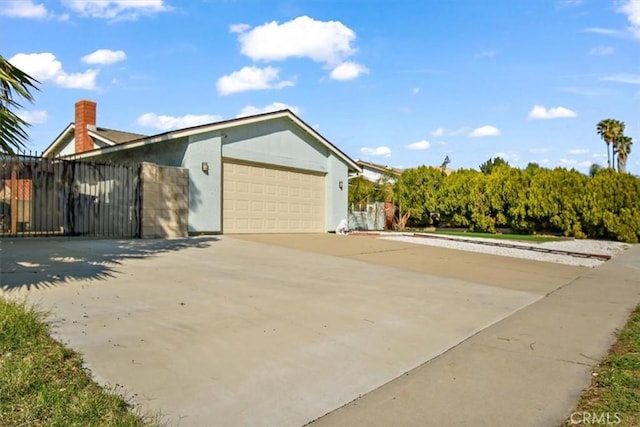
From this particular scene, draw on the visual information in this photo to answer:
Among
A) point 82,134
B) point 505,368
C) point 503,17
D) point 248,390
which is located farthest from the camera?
point 82,134

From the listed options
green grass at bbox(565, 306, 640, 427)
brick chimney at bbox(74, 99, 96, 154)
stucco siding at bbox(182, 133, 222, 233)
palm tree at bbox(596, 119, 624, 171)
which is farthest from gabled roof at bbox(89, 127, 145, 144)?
palm tree at bbox(596, 119, 624, 171)

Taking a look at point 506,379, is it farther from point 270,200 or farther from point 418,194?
point 418,194

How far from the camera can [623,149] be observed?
45.3 metres

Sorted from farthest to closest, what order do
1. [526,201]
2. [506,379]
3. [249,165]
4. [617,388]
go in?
[526,201] → [249,165] → [506,379] → [617,388]

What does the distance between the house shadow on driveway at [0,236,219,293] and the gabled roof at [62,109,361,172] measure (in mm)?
3539

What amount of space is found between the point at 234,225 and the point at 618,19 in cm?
1258

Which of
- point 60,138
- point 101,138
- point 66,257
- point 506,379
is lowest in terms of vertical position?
point 506,379

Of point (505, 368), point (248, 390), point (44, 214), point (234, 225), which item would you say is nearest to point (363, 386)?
point (248, 390)

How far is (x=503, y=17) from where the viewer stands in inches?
489

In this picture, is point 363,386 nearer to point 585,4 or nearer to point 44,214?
point 585,4

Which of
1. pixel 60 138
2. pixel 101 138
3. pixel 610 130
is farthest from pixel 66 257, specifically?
pixel 610 130

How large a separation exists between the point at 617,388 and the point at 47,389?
4.37 metres

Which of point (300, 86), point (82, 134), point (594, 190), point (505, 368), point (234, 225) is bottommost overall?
point (505, 368)

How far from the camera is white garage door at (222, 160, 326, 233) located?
16.1m
